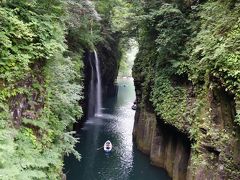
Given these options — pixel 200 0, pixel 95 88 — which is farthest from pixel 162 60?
pixel 95 88

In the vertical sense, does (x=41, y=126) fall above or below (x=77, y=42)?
below

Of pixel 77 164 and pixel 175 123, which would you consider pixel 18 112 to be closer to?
pixel 175 123

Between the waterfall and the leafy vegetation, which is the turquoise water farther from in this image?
the leafy vegetation

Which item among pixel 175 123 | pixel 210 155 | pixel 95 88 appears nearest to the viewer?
pixel 210 155

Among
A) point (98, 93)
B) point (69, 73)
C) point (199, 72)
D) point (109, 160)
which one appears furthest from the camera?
point (98, 93)

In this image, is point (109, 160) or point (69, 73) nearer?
point (69, 73)

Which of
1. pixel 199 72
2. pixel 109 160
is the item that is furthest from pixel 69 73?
pixel 109 160

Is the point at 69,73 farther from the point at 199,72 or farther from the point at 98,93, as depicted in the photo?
the point at 98,93

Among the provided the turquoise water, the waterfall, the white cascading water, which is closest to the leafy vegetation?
the turquoise water

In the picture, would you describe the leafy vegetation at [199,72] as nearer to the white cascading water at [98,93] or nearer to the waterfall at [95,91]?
the waterfall at [95,91]
